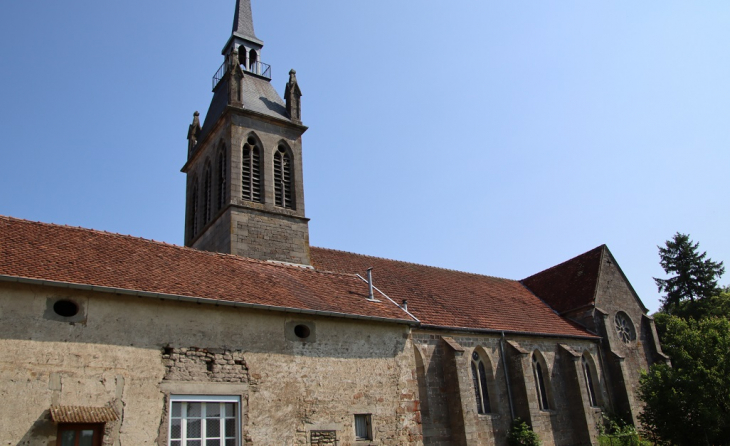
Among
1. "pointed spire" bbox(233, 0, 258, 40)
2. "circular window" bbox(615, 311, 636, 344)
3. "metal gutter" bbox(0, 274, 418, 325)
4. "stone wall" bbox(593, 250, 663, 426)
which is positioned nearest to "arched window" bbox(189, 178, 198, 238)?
"pointed spire" bbox(233, 0, 258, 40)

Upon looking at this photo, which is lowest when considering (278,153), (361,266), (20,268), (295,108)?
(20,268)

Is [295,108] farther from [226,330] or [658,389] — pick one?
[658,389]

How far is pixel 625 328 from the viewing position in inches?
1026

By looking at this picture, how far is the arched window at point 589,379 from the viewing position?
23.1m

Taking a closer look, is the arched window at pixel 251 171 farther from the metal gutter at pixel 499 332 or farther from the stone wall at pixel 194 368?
the stone wall at pixel 194 368

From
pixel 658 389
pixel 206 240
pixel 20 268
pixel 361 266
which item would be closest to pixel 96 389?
pixel 20 268

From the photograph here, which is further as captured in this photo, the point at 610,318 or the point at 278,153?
the point at 610,318

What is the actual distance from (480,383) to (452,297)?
12.7ft

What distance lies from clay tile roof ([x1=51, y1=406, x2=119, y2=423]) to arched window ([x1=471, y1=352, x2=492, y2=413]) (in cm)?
1282

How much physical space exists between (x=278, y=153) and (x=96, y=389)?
13362 mm

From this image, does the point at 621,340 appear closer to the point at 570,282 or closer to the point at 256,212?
the point at 570,282

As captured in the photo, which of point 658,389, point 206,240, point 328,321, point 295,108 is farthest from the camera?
point 295,108

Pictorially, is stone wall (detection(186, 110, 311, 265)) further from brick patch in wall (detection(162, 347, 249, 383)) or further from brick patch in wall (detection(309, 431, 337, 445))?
brick patch in wall (detection(309, 431, 337, 445))

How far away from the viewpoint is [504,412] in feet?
65.1
